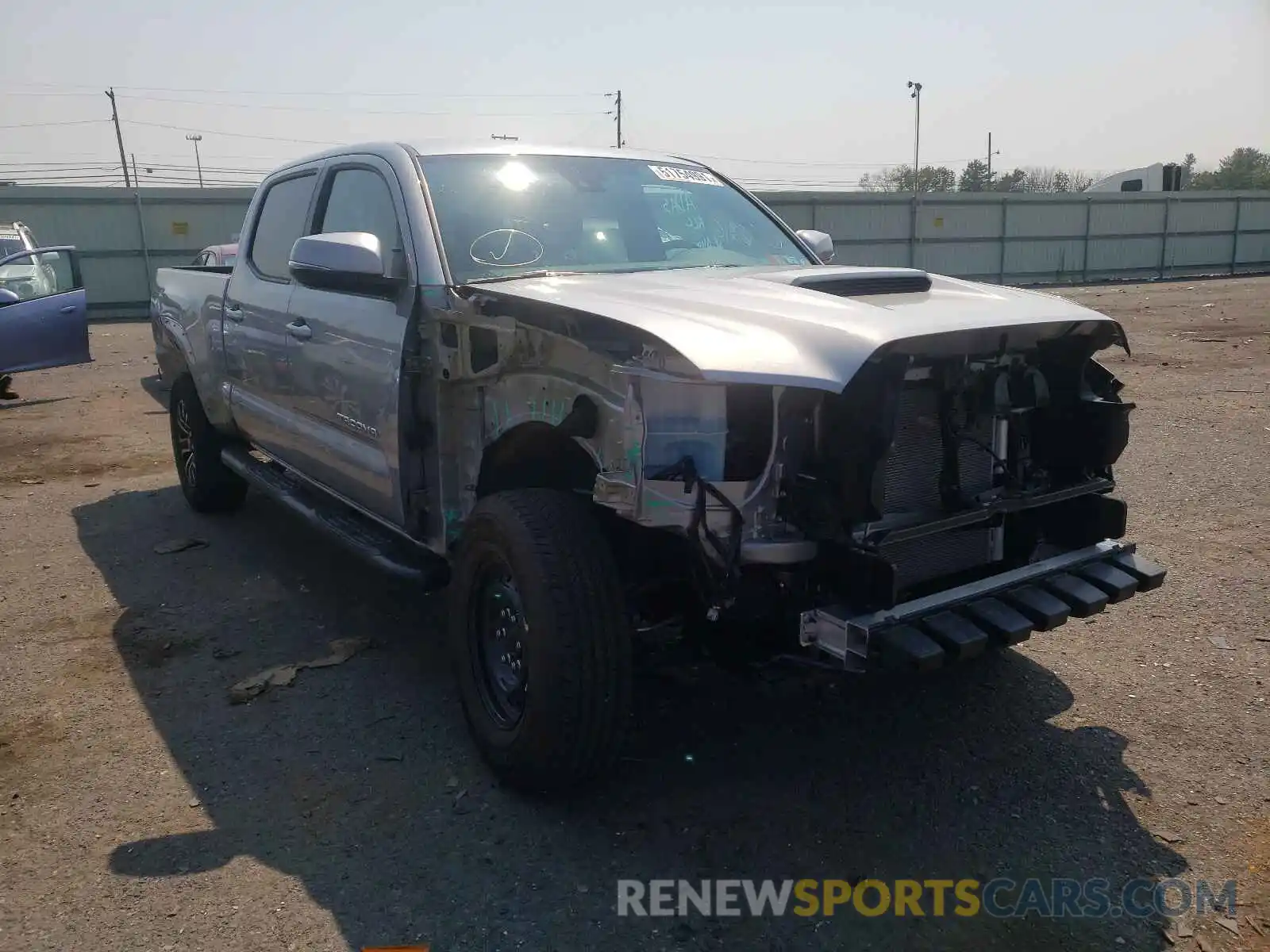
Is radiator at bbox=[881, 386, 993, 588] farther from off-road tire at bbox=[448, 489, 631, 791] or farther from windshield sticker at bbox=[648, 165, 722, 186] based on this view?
windshield sticker at bbox=[648, 165, 722, 186]

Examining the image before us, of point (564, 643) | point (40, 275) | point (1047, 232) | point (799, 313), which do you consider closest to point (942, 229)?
point (1047, 232)

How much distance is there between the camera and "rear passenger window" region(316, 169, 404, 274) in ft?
12.6

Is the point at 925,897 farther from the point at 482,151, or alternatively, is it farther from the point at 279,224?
the point at 279,224

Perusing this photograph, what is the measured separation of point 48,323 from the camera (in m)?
10.5

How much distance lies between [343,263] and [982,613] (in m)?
2.31

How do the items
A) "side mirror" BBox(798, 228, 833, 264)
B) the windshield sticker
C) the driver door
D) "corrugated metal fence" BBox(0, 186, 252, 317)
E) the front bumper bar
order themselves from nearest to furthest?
the front bumper bar → the windshield sticker → "side mirror" BBox(798, 228, 833, 264) → the driver door → "corrugated metal fence" BBox(0, 186, 252, 317)

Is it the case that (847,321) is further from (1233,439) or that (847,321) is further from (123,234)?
(123,234)

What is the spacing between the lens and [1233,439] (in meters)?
7.60

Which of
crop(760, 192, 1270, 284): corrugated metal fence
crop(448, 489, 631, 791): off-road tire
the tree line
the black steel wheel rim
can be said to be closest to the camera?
crop(448, 489, 631, 791): off-road tire

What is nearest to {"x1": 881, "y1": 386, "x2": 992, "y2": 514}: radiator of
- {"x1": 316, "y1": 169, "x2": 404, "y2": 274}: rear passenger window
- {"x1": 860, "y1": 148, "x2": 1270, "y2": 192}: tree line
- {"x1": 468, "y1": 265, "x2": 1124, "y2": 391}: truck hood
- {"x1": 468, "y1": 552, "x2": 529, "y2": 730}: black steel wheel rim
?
{"x1": 468, "y1": 265, "x2": 1124, "y2": 391}: truck hood

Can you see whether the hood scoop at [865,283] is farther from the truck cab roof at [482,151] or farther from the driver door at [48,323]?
the driver door at [48,323]

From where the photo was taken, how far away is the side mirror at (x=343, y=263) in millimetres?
3506

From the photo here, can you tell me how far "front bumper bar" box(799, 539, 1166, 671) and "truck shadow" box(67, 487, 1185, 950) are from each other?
1.93 feet

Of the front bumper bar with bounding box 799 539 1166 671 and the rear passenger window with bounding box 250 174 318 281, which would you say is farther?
the rear passenger window with bounding box 250 174 318 281
